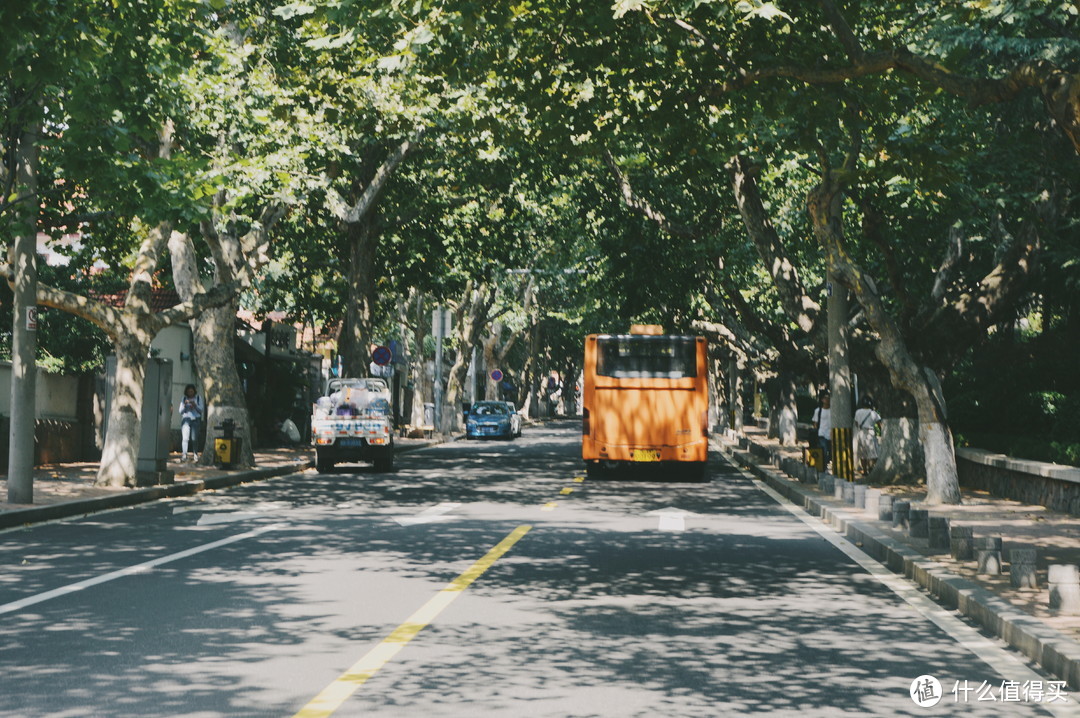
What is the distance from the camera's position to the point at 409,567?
40.2ft

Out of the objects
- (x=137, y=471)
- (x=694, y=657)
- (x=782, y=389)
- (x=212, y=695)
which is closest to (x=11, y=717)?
(x=212, y=695)

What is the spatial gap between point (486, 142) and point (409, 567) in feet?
52.5

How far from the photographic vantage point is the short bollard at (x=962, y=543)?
11.9 m

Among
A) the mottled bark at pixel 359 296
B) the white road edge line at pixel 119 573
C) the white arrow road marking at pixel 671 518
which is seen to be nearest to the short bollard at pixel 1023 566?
the white arrow road marking at pixel 671 518

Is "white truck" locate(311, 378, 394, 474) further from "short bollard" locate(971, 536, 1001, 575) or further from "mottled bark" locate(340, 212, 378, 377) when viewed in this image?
"short bollard" locate(971, 536, 1001, 575)

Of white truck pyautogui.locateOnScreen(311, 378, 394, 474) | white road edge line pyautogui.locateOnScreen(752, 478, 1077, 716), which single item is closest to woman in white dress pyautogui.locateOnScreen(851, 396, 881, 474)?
white truck pyautogui.locateOnScreen(311, 378, 394, 474)

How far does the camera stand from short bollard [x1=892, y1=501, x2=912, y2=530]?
14.7 metres

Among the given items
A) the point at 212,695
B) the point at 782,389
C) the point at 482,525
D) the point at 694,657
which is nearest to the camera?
the point at 212,695

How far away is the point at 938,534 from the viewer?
12875 millimetres

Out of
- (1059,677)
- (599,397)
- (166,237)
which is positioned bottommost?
(1059,677)

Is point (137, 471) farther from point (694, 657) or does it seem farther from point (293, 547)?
point (694, 657)

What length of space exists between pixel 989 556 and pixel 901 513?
12.3 ft

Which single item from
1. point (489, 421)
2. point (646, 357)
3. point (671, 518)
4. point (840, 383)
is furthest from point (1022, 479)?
point (489, 421)

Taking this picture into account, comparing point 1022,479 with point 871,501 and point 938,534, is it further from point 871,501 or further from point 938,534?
point 938,534
